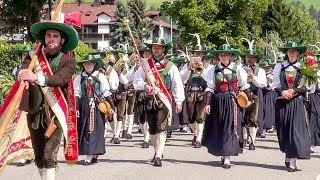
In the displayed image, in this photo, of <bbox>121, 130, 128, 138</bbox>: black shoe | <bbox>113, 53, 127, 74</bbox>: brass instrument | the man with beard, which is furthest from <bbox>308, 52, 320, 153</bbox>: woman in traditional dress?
the man with beard

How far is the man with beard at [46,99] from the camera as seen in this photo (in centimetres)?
719

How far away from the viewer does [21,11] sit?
34.1 m

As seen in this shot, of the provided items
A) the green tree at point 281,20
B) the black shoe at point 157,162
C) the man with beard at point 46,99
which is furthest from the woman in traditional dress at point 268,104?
the green tree at point 281,20

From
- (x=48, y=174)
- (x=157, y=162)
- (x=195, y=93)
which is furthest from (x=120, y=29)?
(x=48, y=174)

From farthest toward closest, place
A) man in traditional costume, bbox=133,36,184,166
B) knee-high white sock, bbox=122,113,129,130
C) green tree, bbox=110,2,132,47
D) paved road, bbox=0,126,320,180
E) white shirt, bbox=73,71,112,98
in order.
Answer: green tree, bbox=110,2,132,47
knee-high white sock, bbox=122,113,129,130
white shirt, bbox=73,71,112,98
man in traditional costume, bbox=133,36,184,166
paved road, bbox=0,126,320,180

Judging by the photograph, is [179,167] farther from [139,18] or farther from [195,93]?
[139,18]

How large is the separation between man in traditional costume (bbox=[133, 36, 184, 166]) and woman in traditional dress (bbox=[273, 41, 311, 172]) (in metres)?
1.64

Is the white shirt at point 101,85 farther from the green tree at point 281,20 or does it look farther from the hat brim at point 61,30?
the green tree at point 281,20

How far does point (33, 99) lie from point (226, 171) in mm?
4391

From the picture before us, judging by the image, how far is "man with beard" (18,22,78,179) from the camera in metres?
7.19

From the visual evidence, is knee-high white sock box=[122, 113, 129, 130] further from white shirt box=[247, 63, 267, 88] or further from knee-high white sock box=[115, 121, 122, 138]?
white shirt box=[247, 63, 267, 88]

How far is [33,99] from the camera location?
7.21m

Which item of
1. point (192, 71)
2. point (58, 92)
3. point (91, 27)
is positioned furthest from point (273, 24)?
point (58, 92)

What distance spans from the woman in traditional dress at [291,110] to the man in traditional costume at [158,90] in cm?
164
